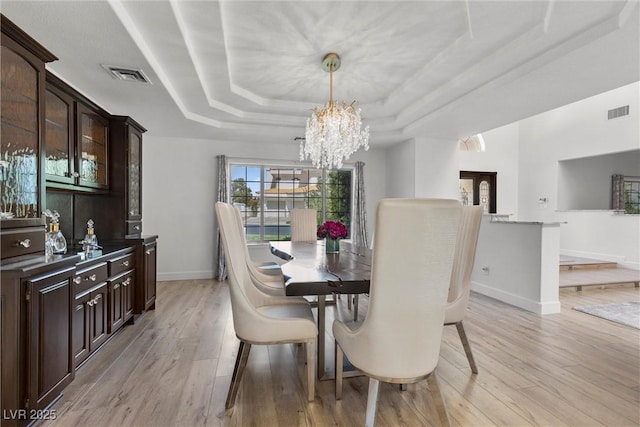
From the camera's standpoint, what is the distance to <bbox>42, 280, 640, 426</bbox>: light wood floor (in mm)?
1786

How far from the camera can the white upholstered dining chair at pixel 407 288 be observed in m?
1.30

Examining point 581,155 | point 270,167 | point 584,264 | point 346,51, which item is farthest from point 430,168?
point 581,155

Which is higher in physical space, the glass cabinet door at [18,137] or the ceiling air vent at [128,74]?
the ceiling air vent at [128,74]

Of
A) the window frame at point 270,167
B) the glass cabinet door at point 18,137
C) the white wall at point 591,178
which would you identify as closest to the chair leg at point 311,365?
the glass cabinet door at point 18,137

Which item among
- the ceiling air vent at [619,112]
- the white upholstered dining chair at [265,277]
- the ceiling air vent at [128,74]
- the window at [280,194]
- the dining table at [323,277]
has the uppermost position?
the ceiling air vent at [619,112]

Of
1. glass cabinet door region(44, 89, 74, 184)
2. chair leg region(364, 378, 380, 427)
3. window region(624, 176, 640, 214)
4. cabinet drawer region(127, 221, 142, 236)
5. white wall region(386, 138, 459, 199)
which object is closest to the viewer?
chair leg region(364, 378, 380, 427)

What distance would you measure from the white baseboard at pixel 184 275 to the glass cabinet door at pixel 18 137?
11.9 feet

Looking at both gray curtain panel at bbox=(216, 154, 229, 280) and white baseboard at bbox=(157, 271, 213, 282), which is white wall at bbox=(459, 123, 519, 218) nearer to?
gray curtain panel at bbox=(216, 154, 229, 280)

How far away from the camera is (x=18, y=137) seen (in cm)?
184

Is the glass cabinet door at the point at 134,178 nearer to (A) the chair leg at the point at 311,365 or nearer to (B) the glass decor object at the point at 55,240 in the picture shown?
(B) the glass decor object at the point at 55,240

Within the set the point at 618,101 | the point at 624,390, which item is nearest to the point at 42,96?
the point at 624,390

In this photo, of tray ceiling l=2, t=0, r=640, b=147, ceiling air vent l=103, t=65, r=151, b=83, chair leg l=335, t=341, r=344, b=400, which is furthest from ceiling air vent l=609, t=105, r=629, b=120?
ceiling air vent l=103, t=65, r=151, b=83

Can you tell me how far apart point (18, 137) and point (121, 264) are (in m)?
1.48

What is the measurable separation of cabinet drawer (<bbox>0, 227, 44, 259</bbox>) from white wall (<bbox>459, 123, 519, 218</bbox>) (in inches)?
316
